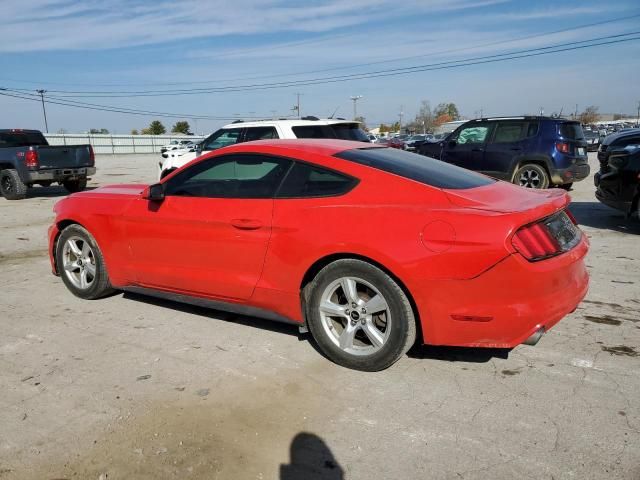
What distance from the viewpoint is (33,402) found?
3.27m

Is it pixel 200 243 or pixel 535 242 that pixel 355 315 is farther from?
pixel 200 243

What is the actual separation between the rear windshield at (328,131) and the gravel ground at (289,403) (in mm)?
5710

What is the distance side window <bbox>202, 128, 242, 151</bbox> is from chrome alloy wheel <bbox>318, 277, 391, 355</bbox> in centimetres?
758

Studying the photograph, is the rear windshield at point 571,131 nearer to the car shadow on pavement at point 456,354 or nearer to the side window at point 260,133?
the side window at point 260,133

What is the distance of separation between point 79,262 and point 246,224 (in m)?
2.16

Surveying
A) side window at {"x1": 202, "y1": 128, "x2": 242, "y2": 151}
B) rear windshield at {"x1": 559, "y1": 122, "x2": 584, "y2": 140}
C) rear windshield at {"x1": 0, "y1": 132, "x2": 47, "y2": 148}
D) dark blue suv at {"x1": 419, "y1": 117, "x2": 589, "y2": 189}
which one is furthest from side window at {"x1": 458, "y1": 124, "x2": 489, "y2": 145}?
rear windshield at {"x1": 0, "y1": 132, "x2": 47, "y2": 148}

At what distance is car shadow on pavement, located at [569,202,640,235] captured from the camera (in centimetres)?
849

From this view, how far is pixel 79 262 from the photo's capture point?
203 inches

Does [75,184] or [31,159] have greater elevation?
[31,159]

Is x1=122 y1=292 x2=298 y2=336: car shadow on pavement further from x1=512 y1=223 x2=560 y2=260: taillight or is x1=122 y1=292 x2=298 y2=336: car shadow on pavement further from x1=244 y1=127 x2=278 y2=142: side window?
x1=244 y1=127 x2=278 y2=142: side window

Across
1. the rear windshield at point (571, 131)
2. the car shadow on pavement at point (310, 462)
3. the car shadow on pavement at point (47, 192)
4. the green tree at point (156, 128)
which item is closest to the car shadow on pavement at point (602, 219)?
the rear windshield at point (571, 131)

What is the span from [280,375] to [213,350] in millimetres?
657

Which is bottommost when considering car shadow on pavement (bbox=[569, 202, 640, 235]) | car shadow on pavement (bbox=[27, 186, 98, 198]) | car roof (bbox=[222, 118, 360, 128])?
car shadow on pavement (bbox=[569, 202, 640, 235])

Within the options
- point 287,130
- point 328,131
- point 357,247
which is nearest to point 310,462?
point 357,247
